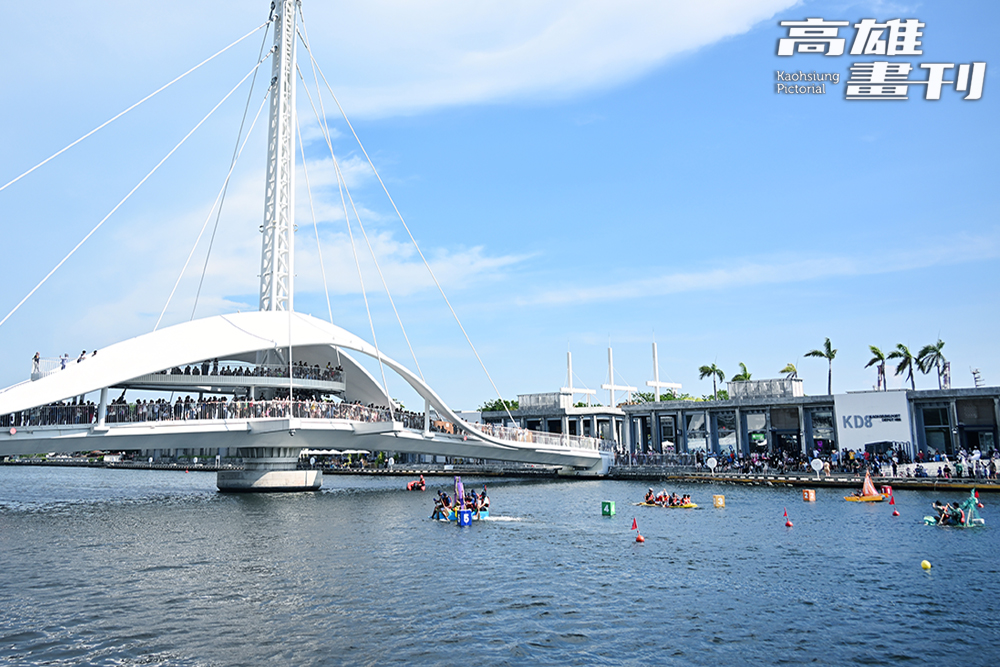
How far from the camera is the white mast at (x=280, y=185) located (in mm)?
54875

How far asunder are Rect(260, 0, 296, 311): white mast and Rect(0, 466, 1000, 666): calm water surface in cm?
2215

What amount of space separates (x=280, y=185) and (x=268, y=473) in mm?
21058

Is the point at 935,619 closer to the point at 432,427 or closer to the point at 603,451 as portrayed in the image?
the point at 432,427

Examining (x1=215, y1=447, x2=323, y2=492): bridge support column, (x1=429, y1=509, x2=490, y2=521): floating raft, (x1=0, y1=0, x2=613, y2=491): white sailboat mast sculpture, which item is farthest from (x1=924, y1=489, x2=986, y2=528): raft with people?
(x1=215, y1=447, x2=323, y2=492): bridge support column

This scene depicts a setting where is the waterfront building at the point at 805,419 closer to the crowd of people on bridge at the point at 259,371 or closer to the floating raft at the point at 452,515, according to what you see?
the crowd of people on bridge at the point at 259,371

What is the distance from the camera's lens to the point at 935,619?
57.5 feet

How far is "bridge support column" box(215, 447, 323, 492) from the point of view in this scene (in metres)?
51.4

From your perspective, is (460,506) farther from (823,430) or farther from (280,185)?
(823,430)

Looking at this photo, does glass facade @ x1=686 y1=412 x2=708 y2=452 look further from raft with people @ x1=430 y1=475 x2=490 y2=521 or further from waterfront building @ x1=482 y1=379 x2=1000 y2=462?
raft with people @ x1=430 y1=475 x2=490 y2=521

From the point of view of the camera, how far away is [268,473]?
169 ft

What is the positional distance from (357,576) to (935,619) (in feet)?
49.7

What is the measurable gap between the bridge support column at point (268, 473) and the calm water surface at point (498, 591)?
14.7 m

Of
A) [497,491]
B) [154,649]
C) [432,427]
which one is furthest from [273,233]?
[154,649]

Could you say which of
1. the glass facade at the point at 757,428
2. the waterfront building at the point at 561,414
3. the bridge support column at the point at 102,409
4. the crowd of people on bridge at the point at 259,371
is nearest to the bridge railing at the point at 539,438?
the crowd of people on bridge at the point at 259,371
